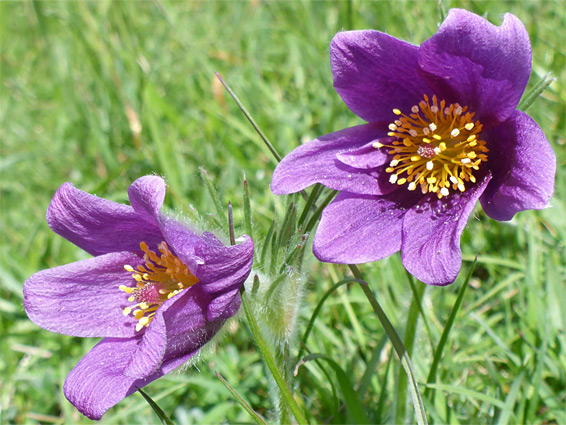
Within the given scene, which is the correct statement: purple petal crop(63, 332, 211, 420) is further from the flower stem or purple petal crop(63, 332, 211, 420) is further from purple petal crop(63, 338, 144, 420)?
the flower stem

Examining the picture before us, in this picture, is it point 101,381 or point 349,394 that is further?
point 349,394

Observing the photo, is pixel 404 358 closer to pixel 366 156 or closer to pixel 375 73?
pixel 366 156

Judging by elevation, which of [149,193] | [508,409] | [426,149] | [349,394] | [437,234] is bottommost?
[508,409]

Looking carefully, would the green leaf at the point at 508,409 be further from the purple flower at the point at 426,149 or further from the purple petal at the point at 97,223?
the purple petal at the point at 97,223

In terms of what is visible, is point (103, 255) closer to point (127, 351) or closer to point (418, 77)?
point (127, 351)

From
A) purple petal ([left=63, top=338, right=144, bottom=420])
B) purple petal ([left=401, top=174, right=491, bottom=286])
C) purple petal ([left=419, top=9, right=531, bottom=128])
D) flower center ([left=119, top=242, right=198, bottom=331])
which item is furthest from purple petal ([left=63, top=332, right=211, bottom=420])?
purple petal ([left=419, top=9, right=531, bottom=128])

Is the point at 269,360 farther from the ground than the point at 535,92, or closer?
closer

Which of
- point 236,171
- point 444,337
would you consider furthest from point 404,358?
point 236,171

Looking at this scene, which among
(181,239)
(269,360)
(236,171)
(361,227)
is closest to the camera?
(269,360)
